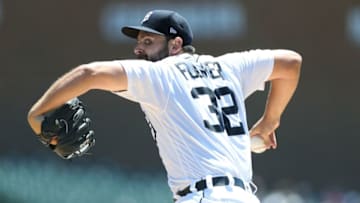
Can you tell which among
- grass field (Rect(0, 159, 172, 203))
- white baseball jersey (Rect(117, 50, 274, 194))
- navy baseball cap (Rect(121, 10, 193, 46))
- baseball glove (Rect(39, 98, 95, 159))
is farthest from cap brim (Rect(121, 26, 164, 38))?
grass field (Rect(0, 159, 172, 203))

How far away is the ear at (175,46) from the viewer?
14.2 ft

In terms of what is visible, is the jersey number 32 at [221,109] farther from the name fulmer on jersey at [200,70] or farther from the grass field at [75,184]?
the grass field at [75,184]

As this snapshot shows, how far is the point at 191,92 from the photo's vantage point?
4.09 m

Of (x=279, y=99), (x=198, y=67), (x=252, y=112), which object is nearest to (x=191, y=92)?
(x=198, y=67)

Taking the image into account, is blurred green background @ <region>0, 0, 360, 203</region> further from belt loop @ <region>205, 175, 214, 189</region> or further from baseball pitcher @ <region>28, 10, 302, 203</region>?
belt loop @ <region>205, 175, 214, 189</region>

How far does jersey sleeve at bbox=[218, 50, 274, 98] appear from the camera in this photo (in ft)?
14.3

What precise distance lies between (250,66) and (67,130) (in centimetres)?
89

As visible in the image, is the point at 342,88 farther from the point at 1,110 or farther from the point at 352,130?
the point at 1,110

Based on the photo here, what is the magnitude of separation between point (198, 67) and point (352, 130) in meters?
4.36

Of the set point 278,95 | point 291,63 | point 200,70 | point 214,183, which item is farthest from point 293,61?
point 214,183

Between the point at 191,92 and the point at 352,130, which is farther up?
the point at 191,92

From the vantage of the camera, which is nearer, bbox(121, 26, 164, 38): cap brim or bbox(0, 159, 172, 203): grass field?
bbox(121, 26, 164, 38): cap brim

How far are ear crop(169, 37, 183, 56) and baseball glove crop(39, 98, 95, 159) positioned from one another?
486 mm

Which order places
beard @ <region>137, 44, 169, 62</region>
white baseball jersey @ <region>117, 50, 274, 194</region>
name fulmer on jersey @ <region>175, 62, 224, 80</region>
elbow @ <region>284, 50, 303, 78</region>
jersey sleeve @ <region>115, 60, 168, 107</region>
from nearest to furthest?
jersey sleeve @ <region>115, 60, 168, 107</region>
white baseball jersey @ <region>117, 50, 274, 194</region>
name fulmer on jersey @ <region>175, 62, 224, 80</region>
beard @ <region>137, 44, 169, 62</region>
elbow @ <region>284, 50, 303, 78</region>
